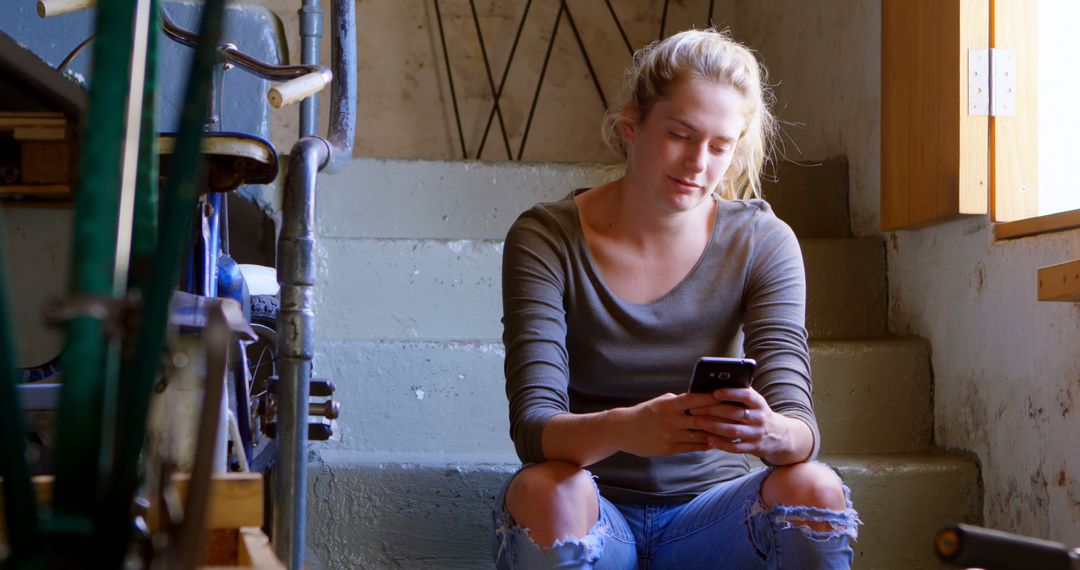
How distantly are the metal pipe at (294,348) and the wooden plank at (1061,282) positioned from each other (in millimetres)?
951

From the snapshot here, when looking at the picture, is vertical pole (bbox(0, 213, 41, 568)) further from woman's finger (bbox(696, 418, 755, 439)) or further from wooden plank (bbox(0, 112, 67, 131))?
wooden plank (bbox(0, 112, 67, 131))

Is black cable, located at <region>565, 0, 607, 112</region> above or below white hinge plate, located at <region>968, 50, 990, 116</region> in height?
above

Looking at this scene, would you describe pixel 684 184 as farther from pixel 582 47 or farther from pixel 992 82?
pixel 582 47

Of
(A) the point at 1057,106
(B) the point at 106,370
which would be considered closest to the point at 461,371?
(A) the point at 1057,106

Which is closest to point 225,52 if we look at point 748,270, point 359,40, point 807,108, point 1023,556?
point 748,270

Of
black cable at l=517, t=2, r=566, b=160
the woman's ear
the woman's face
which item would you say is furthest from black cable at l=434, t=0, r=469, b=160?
the woman's face

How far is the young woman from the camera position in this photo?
1.30m

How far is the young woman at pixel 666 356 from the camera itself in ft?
4.26

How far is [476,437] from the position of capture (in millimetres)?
2002

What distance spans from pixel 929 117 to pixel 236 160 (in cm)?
136

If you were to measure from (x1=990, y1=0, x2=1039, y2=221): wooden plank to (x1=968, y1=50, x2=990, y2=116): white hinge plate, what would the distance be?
0.03 m

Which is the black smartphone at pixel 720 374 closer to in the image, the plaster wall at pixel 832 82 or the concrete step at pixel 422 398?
the concrete step at pixel 422 398

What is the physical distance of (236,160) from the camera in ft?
4.42

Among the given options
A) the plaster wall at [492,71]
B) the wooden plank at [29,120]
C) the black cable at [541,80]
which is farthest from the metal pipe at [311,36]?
the black cable at [541,80]
